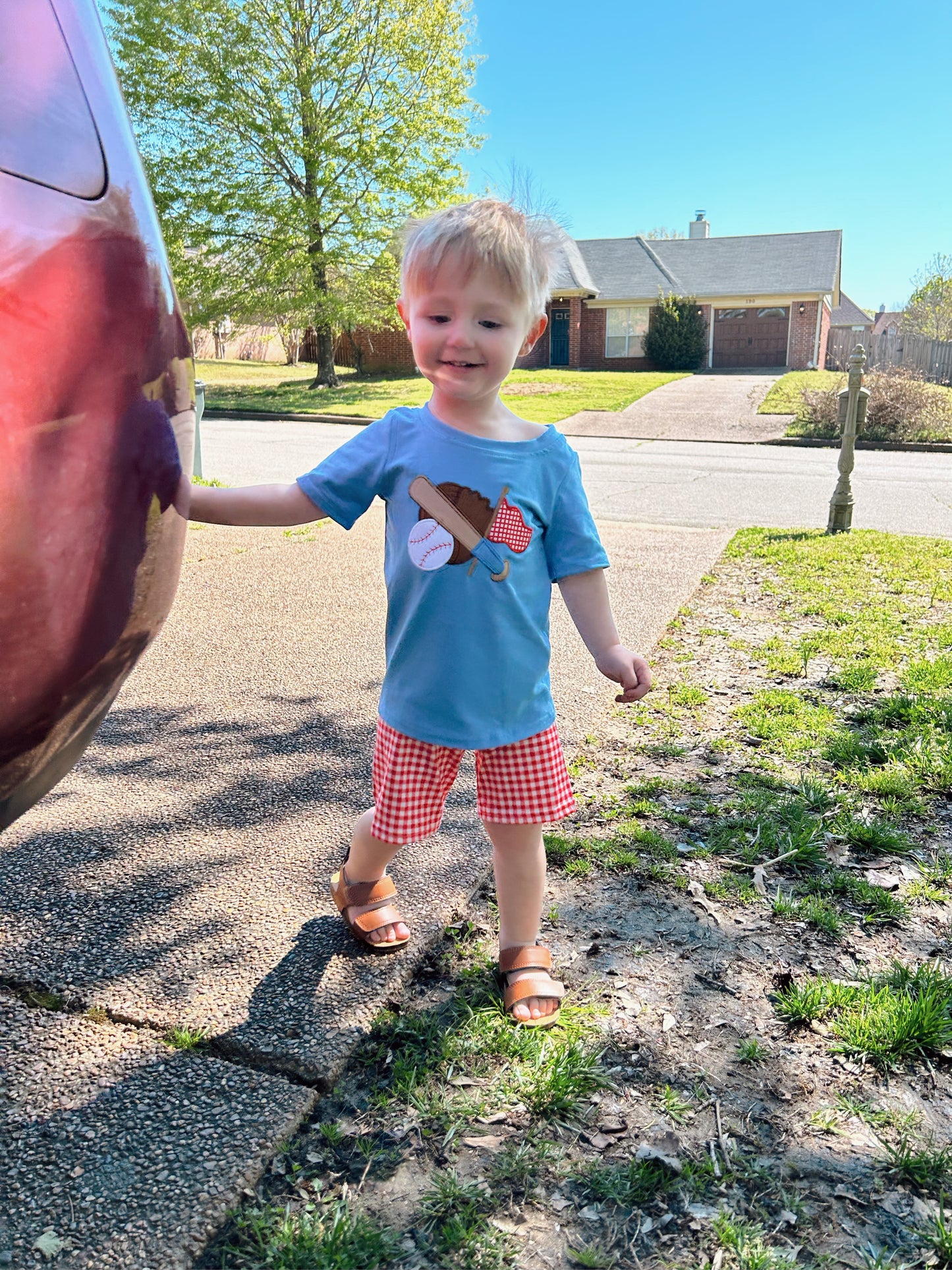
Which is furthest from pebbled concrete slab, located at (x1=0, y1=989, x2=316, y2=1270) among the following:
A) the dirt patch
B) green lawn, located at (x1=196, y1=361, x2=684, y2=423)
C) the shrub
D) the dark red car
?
the dirt patch

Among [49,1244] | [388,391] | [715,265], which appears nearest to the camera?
[49,1244]

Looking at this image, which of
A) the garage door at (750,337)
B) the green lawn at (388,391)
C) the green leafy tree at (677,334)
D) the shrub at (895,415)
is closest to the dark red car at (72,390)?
the shrub at (895,415)

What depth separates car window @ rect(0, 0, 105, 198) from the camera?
0.76 meters

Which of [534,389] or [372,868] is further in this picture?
[534,389]

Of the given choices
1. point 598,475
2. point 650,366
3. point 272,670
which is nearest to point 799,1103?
point 272,670

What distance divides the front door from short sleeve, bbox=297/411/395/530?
35281mm

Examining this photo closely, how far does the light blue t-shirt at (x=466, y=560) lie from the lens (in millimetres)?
1929

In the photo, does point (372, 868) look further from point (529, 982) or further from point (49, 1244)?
point (49, 1244)

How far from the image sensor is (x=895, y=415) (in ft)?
56.6

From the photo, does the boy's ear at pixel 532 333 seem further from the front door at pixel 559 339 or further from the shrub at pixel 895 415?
the front door at pixel 559 339

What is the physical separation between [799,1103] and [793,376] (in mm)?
28226

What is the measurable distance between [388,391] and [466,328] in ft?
77.2

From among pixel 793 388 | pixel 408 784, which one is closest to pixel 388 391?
pixel 793 388

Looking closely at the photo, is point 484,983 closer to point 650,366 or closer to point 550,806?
point 550,806
